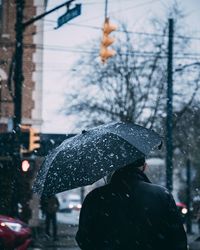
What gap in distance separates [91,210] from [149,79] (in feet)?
77.3

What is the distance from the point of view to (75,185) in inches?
161

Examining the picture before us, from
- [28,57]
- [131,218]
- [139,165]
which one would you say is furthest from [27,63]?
[131,218]

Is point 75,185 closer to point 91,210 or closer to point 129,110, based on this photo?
point 91,210

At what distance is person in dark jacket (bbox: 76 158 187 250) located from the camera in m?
3.55

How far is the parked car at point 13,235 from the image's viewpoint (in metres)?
11.6

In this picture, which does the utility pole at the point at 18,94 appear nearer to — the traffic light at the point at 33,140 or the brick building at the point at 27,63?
the traffic light at the point at 33,140

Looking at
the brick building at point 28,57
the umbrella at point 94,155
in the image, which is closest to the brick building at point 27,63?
the brick building at point 28,57

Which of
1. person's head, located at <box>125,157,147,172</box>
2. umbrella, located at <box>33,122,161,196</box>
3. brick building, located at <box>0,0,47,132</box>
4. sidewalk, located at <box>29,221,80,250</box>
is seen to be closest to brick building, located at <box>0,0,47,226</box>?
brick building, located at <box>0,0,47,132</box>

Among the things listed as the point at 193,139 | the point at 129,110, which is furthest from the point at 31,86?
the point at 193,139

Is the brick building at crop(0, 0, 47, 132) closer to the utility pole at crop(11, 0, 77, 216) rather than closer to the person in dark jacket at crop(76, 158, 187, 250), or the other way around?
Result: the utility pole at crop(11, 0, 77, 216)

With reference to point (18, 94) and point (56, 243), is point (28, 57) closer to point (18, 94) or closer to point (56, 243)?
point (18, 94)

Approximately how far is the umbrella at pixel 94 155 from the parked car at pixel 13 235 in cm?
749

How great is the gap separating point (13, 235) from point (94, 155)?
8.05 m

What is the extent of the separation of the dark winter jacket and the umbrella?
0.22m
